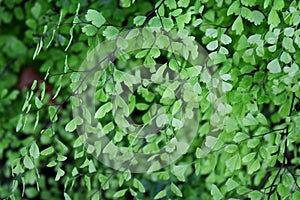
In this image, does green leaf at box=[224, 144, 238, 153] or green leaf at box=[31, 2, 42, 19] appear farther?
green leaf at box=[31, 2, 42, 19]

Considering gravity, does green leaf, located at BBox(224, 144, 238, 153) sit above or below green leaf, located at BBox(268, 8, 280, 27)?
below

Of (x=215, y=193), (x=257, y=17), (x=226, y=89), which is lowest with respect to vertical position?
(x=215, y=193)

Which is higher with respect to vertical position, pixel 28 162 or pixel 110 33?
pixel 110 33

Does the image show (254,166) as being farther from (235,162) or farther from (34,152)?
(34,152)

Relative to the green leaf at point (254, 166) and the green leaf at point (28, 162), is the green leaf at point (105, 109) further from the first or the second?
the green leaf at point (254, 166)

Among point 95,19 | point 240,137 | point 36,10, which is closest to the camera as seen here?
point 95,19

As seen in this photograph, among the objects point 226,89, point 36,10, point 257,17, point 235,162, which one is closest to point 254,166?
point 235,162

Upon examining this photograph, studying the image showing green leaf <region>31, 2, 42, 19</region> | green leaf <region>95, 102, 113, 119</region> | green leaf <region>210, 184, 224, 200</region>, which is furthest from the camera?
green leaf <region>31, 2, 42, 19</region>

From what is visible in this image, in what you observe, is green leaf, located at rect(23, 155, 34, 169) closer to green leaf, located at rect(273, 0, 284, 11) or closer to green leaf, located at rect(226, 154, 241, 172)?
green leaf, located at rect(226, 154, 241, 172)

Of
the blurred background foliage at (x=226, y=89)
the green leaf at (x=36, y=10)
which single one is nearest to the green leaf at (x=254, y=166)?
the blurred background foliage at (x=226, y=89)

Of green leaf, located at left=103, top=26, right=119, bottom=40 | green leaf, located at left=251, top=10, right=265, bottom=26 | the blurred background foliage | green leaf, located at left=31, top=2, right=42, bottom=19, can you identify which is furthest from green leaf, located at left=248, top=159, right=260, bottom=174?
green leaf, located at left=31, top=2, right=42, bottom=19

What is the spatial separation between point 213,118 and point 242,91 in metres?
0.09

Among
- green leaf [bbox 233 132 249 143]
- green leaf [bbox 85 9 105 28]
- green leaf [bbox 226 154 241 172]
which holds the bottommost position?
green leaf [bbox 226 154 241 172]

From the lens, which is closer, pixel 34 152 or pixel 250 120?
pixel 34 152
